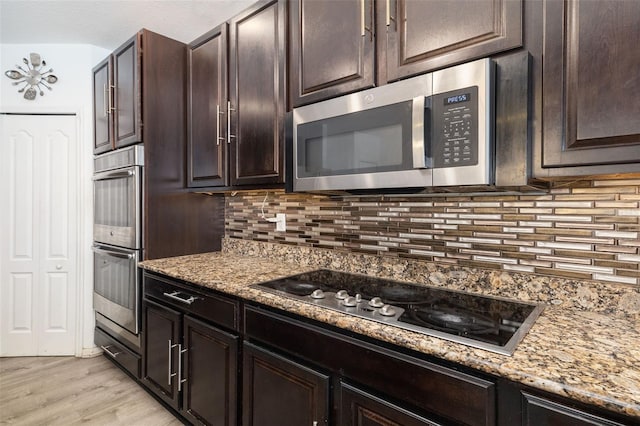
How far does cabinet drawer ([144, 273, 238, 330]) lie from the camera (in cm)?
155

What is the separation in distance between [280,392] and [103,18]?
8.71ft

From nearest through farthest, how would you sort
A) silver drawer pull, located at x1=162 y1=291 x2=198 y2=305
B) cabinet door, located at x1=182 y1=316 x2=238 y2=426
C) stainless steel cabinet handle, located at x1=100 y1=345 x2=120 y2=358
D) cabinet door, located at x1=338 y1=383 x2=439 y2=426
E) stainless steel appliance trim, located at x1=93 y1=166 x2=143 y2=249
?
cabinet door, located at x1=338 y1=383 x2=439 y2=426
cabinet door, located at x1=182 y1=316 x2=238 y2=426
silver drawer pull, located at x1=162 y1=291 x2=198 y2=305
stainless steel appliance trim, located at x1=93 y1=166 x2=143 y2=249
stainless steel cabinet handle, located at x1=100 y1=345 x2=120 y2=358

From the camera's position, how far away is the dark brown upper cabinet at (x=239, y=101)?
176 centimetres

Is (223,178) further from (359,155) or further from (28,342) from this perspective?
(28,342)

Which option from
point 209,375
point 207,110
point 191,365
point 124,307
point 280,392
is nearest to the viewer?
point 280,392

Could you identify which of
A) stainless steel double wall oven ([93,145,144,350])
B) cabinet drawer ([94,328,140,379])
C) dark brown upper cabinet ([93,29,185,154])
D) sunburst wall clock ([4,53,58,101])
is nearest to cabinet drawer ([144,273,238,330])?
stainless steel double wall oven ([93,145,144,350])

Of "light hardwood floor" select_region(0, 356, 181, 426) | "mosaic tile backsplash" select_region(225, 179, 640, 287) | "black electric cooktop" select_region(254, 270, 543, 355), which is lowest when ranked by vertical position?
"light hardwood floor" select_region(0, 356, 181, 426)

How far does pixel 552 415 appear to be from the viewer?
0.75 m

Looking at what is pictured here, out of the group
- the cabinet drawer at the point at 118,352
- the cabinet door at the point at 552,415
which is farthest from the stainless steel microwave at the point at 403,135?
the cabinet drawer at the point at 118,352

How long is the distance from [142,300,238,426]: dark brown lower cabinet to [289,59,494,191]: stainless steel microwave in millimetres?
851

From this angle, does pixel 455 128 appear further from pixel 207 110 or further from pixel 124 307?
pixel 124 307

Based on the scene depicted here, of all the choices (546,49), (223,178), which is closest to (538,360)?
(546,49)

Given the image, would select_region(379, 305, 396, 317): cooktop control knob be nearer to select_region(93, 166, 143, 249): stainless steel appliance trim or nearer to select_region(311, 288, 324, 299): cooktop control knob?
select_region(311, 288, 324, 299): cooktop control knob

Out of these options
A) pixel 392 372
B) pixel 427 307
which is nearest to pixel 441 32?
pixel 427 307
